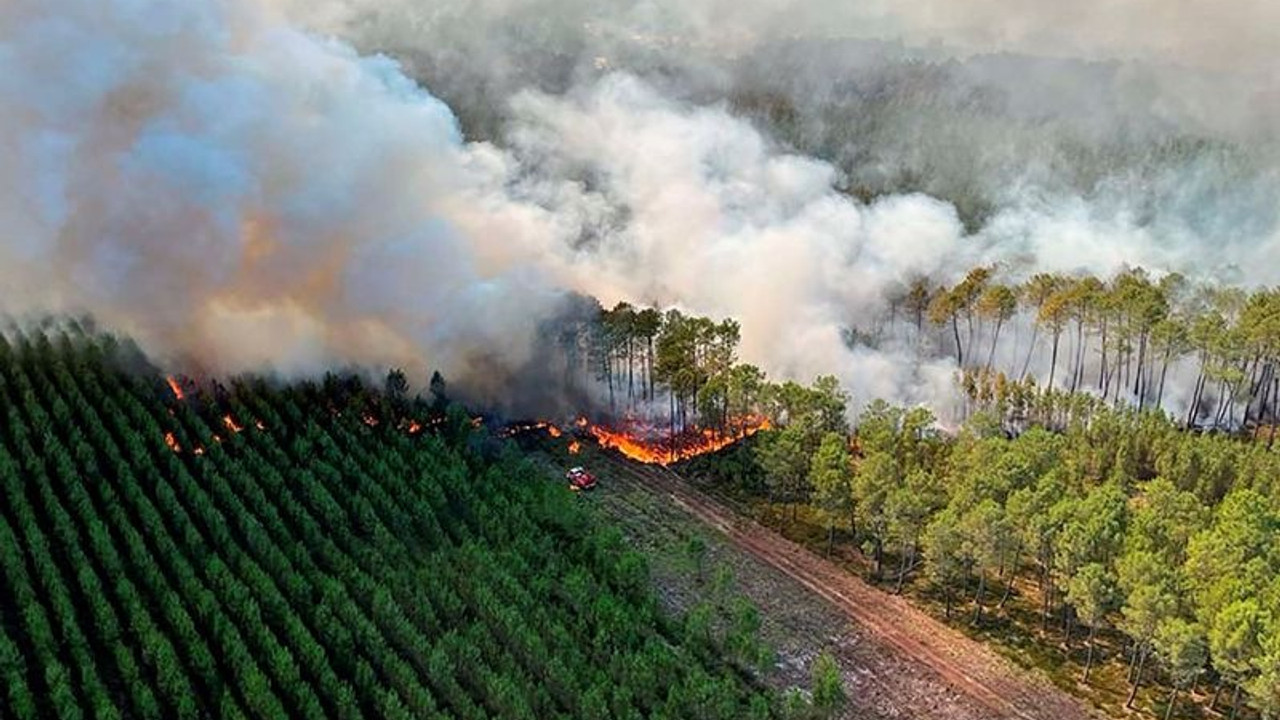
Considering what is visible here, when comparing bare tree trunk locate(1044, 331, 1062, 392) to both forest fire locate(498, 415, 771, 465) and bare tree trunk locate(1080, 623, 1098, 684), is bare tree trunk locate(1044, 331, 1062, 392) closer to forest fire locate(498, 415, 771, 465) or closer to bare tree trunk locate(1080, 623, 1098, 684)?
forest fire locate(498, 415, 771, 465)

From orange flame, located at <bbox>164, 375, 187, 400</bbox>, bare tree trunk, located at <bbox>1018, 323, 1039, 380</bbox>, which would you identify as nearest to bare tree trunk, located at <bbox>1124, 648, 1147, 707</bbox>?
bare tree trunk, located at <bbox>1018, 323, 1039, 380</bbox>

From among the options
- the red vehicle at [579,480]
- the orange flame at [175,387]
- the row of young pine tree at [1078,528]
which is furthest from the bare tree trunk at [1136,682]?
the orange flame at [175,387]

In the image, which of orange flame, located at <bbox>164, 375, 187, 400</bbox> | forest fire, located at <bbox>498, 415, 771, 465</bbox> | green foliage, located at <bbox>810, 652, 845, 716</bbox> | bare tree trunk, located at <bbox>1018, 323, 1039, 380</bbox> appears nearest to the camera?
green foliage, located at <bbox>810, 652, 845, 716</bbox>

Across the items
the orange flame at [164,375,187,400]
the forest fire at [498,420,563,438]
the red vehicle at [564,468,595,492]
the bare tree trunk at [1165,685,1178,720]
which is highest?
the orange flame at [164,375,187,400]

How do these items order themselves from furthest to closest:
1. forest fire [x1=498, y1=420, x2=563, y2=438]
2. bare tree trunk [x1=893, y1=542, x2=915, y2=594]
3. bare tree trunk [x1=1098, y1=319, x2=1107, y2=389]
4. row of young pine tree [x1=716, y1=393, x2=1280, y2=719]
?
bare tree trunk [x1=1098, y1=319, x2=1107, y2=389], forest fire [x1=498, y1=420, x2=563, y2=438], bare tree trunk [x1=893, y1=542, x2=915, y2=594], row of young pine tree [x1=716, y1=393, x2=1280, y2=719]

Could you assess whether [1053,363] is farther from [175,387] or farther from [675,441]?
[175,387]

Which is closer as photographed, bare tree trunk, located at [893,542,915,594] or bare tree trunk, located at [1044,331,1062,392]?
bare tree trunk, located at [893,542,915,594]
